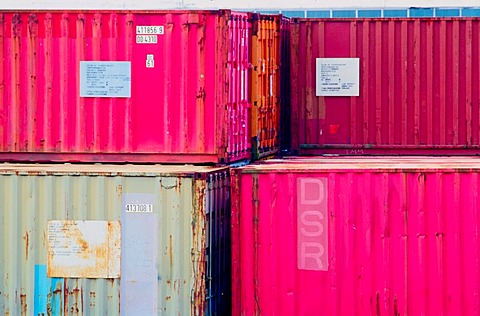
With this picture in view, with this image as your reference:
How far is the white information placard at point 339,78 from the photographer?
16.8m

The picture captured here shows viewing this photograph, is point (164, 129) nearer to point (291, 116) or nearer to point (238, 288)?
point (238, 288)

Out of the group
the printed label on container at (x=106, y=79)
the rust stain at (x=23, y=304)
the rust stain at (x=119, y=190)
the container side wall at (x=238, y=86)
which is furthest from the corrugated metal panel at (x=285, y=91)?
the rust stain at (x=23, y=304)

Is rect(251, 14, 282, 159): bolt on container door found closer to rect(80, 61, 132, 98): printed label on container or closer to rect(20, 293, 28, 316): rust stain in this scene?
rect(80, 61, 132, 98): printed label on container

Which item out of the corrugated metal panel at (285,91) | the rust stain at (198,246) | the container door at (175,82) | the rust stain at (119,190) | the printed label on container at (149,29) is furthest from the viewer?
the corrugated metal panel at (285,91)

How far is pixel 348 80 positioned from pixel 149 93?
4.54m

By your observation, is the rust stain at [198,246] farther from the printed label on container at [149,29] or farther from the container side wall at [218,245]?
the printed label on container at [149,29]

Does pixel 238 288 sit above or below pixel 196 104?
below

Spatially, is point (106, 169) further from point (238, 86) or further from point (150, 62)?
point (238, 86)

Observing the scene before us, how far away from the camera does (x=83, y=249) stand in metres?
12.1

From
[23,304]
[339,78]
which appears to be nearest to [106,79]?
[23,304]

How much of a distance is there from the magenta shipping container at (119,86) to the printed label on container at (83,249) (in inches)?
57.3

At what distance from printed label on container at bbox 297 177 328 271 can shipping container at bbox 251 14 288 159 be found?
2.45 metres

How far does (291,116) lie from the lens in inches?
662

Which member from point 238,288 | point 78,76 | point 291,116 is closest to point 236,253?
point 238,288
